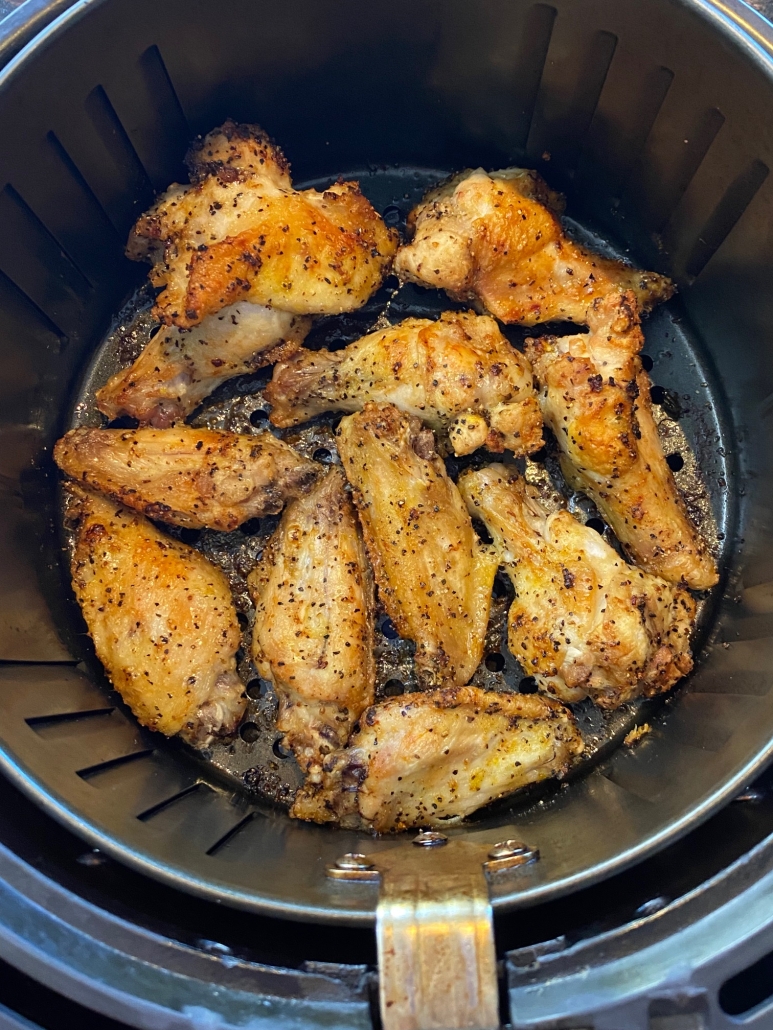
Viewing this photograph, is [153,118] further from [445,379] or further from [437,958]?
[437,958]

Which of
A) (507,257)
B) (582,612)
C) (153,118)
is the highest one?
(153,118)

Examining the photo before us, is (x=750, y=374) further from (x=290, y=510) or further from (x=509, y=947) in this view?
(x=509, y=947)

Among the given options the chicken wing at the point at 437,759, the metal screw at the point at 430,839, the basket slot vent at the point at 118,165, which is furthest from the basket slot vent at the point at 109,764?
the basket slot vent at the point at 118,165

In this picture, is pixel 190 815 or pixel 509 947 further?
pixel 190 815

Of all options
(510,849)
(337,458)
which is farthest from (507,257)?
(510,849)

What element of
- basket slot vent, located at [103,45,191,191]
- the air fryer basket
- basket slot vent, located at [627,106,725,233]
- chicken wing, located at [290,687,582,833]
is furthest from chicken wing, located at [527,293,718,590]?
basket slot vent, located at [103,45,191,191]

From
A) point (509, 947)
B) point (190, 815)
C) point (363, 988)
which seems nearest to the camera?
point (363, 988)

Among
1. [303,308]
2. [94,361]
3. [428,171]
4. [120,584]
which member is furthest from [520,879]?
[428,171]
